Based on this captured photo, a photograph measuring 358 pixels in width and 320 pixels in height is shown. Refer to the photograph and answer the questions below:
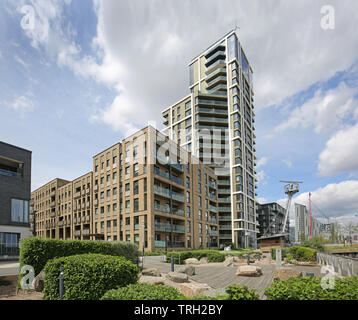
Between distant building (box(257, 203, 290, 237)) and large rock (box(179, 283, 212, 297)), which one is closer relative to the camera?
large rock (box(179, 283, 212, 297))

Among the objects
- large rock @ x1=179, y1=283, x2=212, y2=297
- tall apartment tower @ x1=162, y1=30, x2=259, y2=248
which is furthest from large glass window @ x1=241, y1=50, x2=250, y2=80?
large rock @ x1=179, y1=283, x2=212, y2=297

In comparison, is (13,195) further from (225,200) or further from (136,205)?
(225,200)

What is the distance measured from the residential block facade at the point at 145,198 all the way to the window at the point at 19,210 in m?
11.8

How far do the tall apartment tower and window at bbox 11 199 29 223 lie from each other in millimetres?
A: 47339

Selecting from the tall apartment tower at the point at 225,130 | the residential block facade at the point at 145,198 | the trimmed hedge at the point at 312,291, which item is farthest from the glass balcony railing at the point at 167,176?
the trimmed hedge at the point at 312,291

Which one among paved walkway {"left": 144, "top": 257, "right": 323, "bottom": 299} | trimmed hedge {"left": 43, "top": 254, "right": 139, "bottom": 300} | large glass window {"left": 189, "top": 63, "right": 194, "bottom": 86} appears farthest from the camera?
large glass window {"left": 189, "top": 63, "right": 194, "bottom": 86}

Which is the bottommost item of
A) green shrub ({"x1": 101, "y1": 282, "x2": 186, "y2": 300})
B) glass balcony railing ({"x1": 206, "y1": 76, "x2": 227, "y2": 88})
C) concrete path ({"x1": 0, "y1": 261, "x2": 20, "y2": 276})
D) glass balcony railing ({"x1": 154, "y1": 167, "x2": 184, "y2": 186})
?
concrete path ({"x1": 0, "y1": 261, "x2": 20, "y2": 276})

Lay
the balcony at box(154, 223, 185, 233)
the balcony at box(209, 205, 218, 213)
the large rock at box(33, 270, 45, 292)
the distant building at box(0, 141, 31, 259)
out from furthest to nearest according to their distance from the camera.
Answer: the balcony at box(209, 205, 218, 213)
the balcony at box(154, 223, 185, 233)
the distant building at box(0, 141, 31, 259)
the large rock at box(33, 270, 45, 292)

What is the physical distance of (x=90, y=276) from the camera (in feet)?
28.2

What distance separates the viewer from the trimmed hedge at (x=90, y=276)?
8.45 meters

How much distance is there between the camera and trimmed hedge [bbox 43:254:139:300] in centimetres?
845

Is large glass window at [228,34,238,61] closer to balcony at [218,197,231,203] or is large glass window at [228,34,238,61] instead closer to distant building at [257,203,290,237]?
balcony at [218,197,231,203]

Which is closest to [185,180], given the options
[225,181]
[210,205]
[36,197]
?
[210,205]

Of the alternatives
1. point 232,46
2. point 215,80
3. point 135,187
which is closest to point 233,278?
point 135,187
